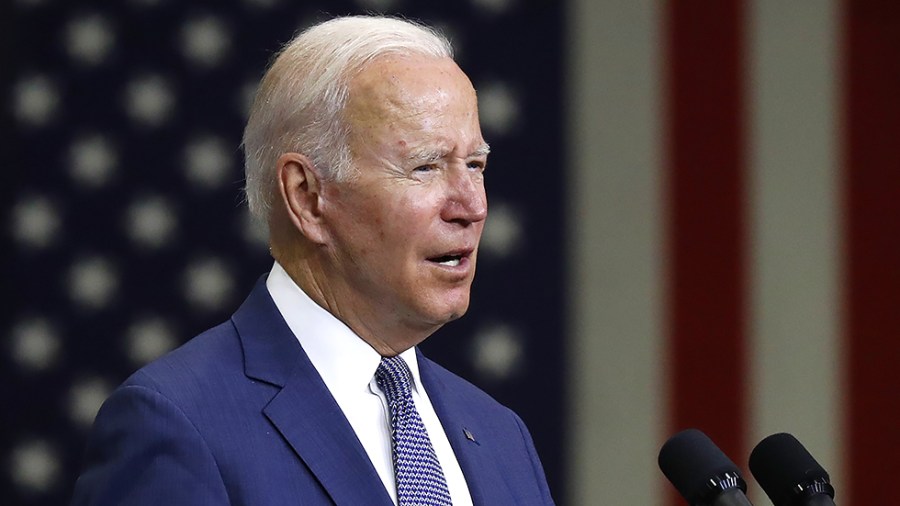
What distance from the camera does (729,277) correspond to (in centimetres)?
345

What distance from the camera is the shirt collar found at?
1.76 metres

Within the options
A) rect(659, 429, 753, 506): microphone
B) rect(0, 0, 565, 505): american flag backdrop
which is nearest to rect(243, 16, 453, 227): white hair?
rect(659, 429, 753, 506): microphone

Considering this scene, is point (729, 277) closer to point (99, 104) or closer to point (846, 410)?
point (846, 410)

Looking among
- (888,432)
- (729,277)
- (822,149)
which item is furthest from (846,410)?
(822,149)

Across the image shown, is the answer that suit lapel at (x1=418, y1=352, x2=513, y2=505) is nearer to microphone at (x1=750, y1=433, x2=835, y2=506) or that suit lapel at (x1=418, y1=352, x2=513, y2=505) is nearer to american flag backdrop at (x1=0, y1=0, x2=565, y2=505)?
microphone at (x1=750, y1=433, x2=835, y2=506)

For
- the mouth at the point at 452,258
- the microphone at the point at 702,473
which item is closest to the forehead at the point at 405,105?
the mouth at the point at 452,258

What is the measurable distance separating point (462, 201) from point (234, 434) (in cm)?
41

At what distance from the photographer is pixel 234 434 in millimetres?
1608

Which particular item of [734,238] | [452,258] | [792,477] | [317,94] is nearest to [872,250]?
[734,238]

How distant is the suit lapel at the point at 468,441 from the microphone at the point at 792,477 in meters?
0.49

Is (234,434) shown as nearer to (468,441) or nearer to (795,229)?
(468,441)

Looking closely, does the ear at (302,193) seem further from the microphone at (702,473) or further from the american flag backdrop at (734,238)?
the american flag backdrop at (734,238)

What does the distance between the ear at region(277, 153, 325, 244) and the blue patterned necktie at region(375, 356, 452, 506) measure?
20cm

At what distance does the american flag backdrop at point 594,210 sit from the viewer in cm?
340
